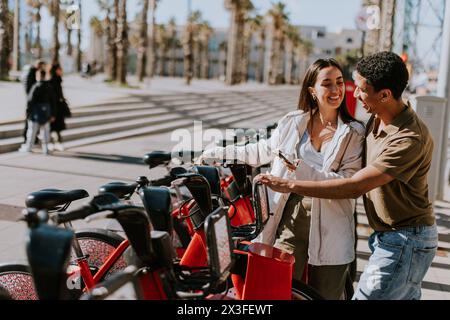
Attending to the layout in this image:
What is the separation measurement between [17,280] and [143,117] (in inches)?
634

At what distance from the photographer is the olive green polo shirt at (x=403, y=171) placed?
2.41 meters

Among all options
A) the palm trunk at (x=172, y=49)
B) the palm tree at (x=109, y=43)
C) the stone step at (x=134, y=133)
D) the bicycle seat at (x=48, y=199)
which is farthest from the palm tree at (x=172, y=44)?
the bicycle seat at (x=48, y=199)

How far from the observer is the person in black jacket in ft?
35.8

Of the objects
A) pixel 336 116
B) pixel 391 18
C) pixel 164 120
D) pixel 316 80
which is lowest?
pixel 164 120

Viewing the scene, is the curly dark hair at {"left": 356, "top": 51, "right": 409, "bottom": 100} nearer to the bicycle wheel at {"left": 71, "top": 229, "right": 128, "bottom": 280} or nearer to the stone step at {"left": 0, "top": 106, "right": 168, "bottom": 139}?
the bicycle wheel at {"left": 71, "top": 229, "right": 128, "bottom": 280}

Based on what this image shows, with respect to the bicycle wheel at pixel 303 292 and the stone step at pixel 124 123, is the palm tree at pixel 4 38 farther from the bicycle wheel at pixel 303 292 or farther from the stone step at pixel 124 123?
the bicycle wheel at pixel 303 292

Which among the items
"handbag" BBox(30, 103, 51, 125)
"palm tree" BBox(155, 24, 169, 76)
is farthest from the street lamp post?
"palm tree" BBox(155, 24, 169, 76)

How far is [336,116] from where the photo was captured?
3.12 meters

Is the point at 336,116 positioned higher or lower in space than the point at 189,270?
higher

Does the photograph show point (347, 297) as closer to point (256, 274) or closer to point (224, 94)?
point (256, 274)

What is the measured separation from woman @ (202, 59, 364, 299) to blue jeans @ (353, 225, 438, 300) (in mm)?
398

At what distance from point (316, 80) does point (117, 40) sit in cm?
2649

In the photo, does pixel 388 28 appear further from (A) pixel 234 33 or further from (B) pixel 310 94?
(A) pixel 234 33
